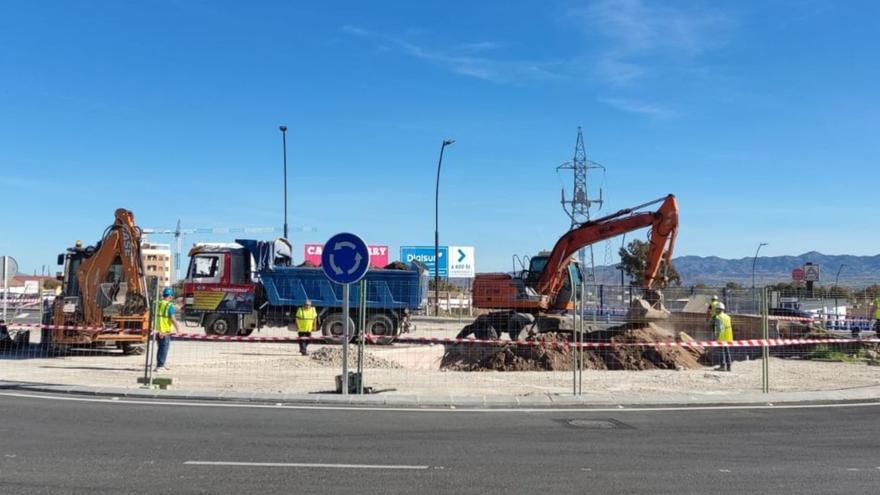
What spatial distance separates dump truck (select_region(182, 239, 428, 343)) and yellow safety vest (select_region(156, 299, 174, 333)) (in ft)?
29.5

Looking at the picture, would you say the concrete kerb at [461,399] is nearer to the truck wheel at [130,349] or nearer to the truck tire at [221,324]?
the truck wheel at [130,349]

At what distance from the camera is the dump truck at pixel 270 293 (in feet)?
86.3

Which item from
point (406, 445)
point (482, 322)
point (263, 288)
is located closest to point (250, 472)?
point (406, 445)

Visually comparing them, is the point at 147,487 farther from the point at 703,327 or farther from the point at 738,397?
the point at 703,327

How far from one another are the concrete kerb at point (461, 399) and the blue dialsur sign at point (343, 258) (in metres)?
1.97

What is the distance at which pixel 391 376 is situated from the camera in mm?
16438

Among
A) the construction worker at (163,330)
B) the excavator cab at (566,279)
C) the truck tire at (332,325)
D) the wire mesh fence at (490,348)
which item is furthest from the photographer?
the truck tire at (332,325)

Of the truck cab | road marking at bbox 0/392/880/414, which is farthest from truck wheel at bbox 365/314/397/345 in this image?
road marking at bbox 0/392/880/414

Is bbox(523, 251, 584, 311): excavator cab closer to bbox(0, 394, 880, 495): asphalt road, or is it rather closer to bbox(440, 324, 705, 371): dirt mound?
bbox(440, 324, 705, 371): dirt mound

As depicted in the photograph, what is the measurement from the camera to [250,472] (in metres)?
7.31

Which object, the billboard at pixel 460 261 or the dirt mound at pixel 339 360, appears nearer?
the dirt mound at pixel 339 360

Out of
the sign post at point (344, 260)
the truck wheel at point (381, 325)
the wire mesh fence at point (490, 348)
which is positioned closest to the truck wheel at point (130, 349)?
the wire mesh fence at point (490, 348)

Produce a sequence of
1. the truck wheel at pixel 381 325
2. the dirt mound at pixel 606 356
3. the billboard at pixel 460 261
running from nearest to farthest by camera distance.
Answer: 1. the dirt mound at pixel 606 356
2. the truck wheel at pixel 381 325
3. the billboard at pixel 460 261

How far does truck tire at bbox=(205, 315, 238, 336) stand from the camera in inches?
1041
